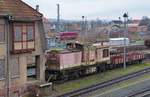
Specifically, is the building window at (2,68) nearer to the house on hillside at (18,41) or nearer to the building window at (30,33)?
the house on hillside at (18,41)

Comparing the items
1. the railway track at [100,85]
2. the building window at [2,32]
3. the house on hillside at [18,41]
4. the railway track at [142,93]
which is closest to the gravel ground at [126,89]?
the railway track at [142,93]

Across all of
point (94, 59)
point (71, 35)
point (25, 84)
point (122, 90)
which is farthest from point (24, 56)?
point (71, 35)

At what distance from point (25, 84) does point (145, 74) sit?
→ 14699 mm

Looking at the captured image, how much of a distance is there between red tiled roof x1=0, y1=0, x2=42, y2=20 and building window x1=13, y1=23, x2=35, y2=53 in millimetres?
570

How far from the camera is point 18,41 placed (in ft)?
91.1

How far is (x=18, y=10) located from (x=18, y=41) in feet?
7.76

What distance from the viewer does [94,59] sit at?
40.4m

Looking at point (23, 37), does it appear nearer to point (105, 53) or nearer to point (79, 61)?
point (79, 61)

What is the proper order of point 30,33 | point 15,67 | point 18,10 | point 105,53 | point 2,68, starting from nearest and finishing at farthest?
1. point 2,68
2. point 15,67
3. point 18,10
4. point 30,33
5. point 105,53

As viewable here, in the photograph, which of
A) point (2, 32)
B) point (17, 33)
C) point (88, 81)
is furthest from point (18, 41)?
point (88, 81)

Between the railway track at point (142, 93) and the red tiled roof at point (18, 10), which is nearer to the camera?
the railway track at point (142, 93)

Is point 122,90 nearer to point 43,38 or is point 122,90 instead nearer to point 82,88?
point 82,88

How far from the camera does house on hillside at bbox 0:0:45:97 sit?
26953mm

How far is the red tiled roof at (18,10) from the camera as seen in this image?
2734cm
